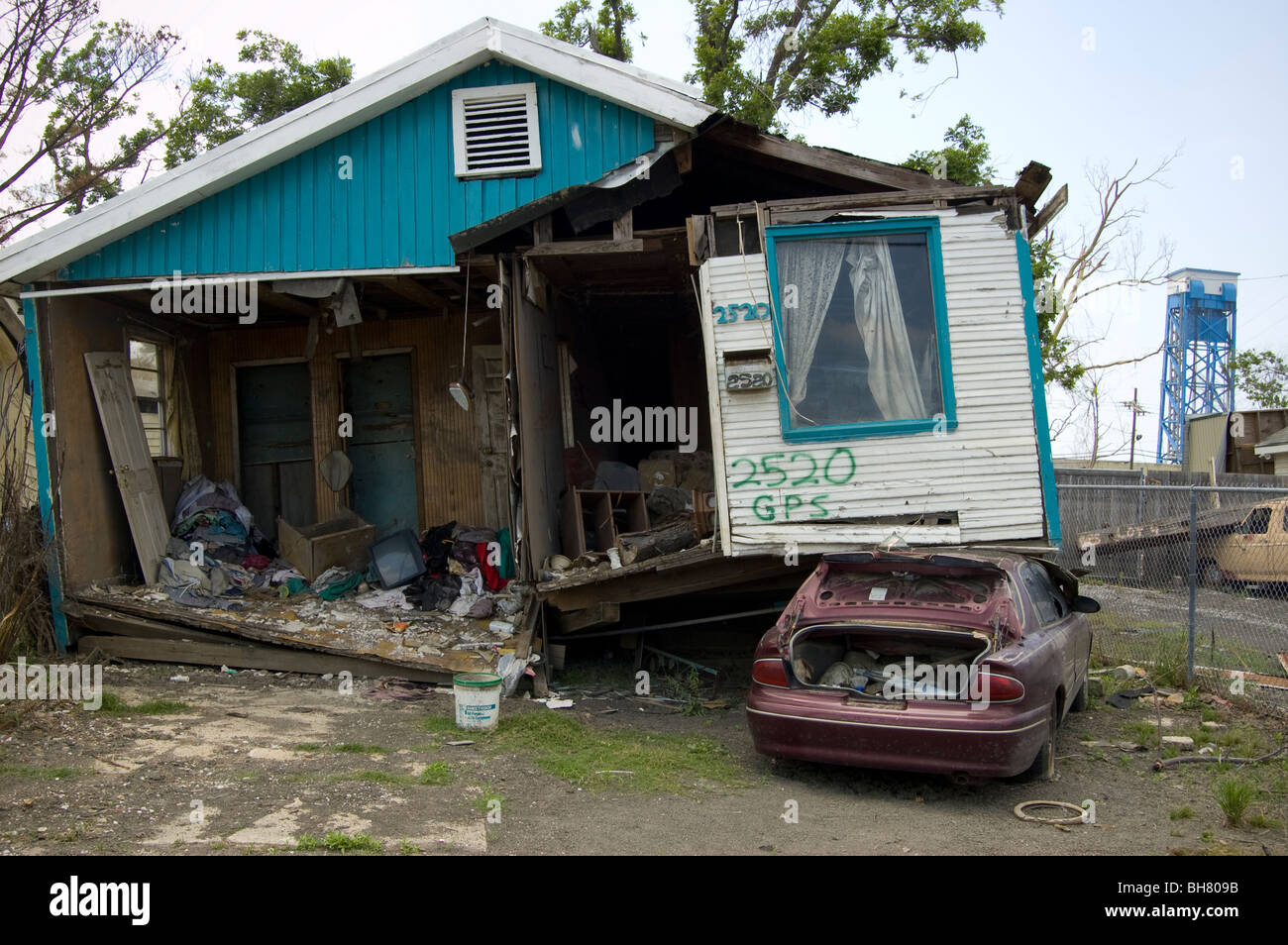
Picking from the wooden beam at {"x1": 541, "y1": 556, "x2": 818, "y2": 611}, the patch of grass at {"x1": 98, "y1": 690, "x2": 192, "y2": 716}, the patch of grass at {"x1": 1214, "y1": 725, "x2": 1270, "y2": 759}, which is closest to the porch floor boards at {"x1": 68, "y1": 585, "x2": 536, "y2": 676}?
the wooden beam at {"x1": 541, "y1": 556, "x2": 818, "y2": 611}

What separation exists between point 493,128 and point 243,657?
563cm

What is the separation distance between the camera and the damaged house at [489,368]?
7.59 m

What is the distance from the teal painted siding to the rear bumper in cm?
560

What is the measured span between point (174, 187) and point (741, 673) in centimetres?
737

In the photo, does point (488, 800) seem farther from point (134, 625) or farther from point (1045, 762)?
point (134, 625)

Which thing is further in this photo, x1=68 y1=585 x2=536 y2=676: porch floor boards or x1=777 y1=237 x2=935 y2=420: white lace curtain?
x1=68 y1=585 x2=536 y2=676: porch floor boards

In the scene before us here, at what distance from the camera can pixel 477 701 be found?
261 inches

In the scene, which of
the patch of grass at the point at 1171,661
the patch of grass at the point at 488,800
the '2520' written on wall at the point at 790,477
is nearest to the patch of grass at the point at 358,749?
the patch of grass at the point at 488,800

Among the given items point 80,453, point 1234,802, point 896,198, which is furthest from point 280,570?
point 1234,802

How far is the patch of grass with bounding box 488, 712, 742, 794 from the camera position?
574 cm

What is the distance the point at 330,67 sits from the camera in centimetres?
2031

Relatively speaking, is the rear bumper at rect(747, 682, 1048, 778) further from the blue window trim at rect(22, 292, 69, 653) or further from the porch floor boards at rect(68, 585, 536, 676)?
the blue window trim at rect(22, 292, 69, 653)

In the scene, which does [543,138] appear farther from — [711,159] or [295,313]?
[295,313]

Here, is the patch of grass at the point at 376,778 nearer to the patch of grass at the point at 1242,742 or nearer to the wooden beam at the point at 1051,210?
the patch of grass at the point at 1242,742
